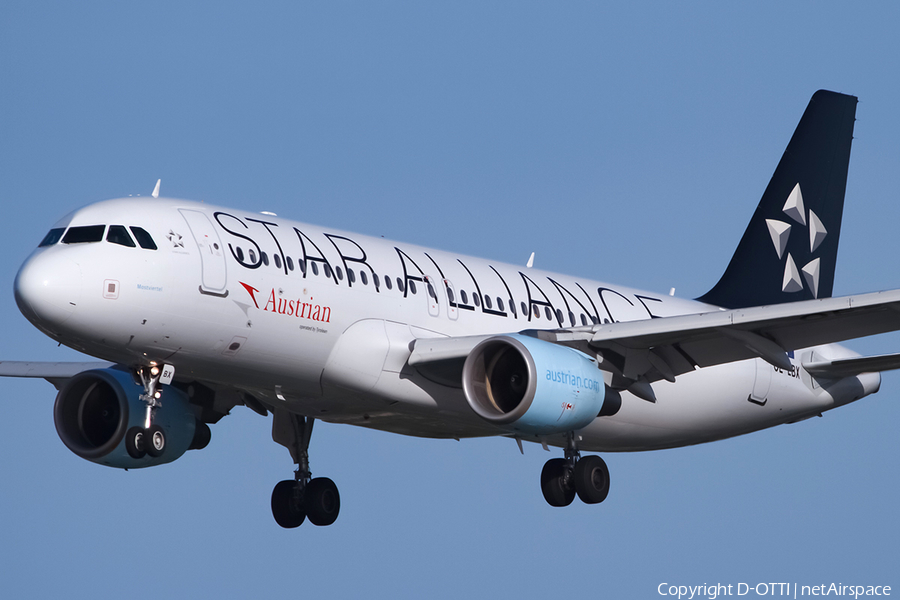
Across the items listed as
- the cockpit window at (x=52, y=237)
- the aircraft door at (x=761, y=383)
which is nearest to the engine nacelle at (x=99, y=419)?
the cockpit window at (x=52, y=237)

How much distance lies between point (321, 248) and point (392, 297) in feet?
5.45

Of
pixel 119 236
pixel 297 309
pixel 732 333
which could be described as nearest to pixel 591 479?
pixel 732 333

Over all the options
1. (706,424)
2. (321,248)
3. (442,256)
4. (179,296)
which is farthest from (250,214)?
(706,424)

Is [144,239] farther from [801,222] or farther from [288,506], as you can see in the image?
[801,222]

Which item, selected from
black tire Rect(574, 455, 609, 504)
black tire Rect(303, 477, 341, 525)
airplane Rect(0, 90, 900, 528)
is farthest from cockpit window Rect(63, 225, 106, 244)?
black tire Rect(574, 455, 609, 504)

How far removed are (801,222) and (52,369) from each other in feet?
63.9

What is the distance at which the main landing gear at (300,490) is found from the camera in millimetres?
28188

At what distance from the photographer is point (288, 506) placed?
28.3 metres

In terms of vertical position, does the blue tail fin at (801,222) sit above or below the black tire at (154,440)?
above

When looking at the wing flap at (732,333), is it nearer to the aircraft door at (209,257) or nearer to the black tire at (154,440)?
the aircraft door at (209,257)

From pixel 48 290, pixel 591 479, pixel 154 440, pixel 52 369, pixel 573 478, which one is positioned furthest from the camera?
pixel 52 369

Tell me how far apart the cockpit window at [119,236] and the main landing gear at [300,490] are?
26.6 feet

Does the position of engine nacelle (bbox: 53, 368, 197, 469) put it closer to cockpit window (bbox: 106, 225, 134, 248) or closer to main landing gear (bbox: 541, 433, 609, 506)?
cockpit window (bbox: 106, 225, 134, 248)

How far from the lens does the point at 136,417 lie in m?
25.9
